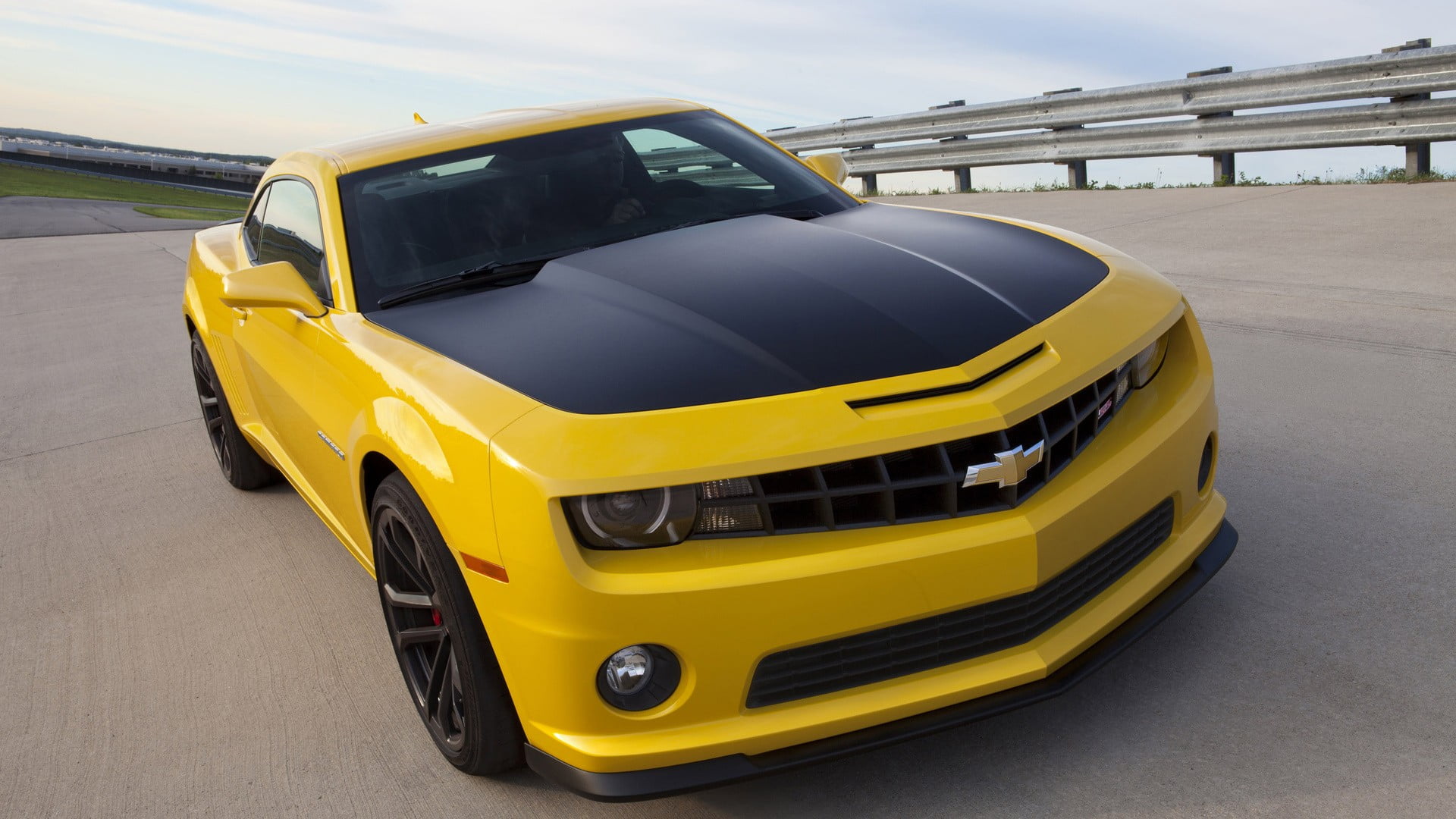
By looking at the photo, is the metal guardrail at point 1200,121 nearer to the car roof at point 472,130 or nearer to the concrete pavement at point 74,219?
the car roof at point 472,130

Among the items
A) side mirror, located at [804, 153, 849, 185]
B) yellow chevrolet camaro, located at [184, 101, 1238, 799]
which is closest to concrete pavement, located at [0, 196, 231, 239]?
side mirror, located at [804, 153, 849, 185]

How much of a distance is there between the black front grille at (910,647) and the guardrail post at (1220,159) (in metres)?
8.93

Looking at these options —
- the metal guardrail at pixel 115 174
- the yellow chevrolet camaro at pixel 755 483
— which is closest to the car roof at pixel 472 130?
the yellow chevrolet camaro at pixel 755 483

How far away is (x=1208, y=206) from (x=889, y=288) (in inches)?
287

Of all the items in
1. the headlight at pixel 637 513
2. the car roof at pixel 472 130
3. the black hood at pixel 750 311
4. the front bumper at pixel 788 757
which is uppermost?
the car roof at pixel 472 130

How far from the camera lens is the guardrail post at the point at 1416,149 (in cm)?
862

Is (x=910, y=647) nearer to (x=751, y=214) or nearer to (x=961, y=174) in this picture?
(x=751, y=214)

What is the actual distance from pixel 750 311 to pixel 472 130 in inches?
65.5

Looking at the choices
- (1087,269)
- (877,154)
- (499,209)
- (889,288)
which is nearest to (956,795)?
(889,288)

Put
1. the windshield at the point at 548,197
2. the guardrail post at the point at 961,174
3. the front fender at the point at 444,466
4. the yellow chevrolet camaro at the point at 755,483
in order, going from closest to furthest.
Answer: the yellow chevrolet camaro at the point at 755,483, the front fender at the point at 444,466, the windshield at the point at 548,197, the guardrail post at the point at 961,174

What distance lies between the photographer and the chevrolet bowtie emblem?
212 cm

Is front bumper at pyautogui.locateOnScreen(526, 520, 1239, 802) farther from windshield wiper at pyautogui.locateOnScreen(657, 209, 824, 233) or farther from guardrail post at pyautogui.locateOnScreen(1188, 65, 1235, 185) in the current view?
guardrail post at pyautogui.locateOnScreen(1188, 65, 1235, 185)

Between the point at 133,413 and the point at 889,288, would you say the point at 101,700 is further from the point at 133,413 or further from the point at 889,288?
the point at 133,413

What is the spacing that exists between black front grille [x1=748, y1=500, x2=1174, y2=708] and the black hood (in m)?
0.48
